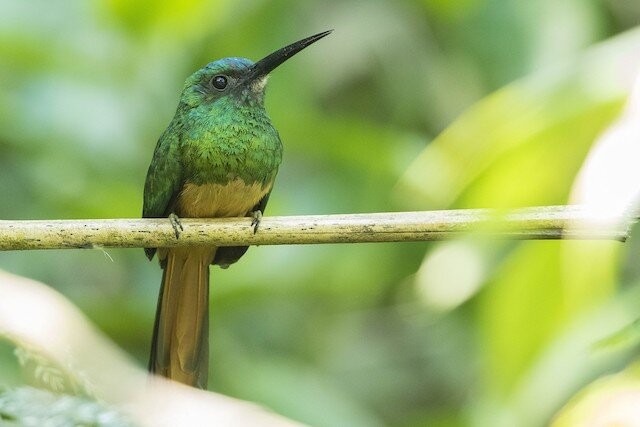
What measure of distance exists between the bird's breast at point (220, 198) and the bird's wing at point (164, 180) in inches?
1.3

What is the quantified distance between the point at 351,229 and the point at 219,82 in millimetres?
1091

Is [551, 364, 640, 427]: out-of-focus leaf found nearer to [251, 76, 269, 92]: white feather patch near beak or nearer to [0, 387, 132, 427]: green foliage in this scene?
[0, 387, 132, 427]: green foliage

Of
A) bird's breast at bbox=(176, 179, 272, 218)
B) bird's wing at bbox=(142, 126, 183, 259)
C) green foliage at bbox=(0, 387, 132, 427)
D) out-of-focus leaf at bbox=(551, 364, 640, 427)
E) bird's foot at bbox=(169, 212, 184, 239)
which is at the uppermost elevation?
bird's wing at bbox=(142, 126, 183, 259)

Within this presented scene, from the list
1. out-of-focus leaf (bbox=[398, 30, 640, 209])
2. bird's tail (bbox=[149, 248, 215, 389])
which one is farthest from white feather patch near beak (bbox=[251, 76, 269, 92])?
out-of-focus leaf (bbox=[398, 30, 640, 209])

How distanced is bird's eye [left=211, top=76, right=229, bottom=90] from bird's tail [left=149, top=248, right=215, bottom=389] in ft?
1.43

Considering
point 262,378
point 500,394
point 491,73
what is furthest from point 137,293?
point 500,394

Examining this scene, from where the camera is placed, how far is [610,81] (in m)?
1.69

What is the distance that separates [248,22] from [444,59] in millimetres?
790

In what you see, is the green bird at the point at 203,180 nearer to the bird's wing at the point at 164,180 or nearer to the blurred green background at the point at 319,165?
the bird's wing at the point at 164,180

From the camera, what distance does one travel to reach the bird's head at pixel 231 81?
2.60m

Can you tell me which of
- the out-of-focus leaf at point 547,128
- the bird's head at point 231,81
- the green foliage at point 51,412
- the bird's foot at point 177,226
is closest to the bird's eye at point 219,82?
the bird's head at point 231,81

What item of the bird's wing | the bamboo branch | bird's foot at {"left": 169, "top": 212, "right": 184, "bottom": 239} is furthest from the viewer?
the bird's wing

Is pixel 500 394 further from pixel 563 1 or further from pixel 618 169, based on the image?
pixel 563 1

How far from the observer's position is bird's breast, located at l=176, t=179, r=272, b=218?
238 centimetres
